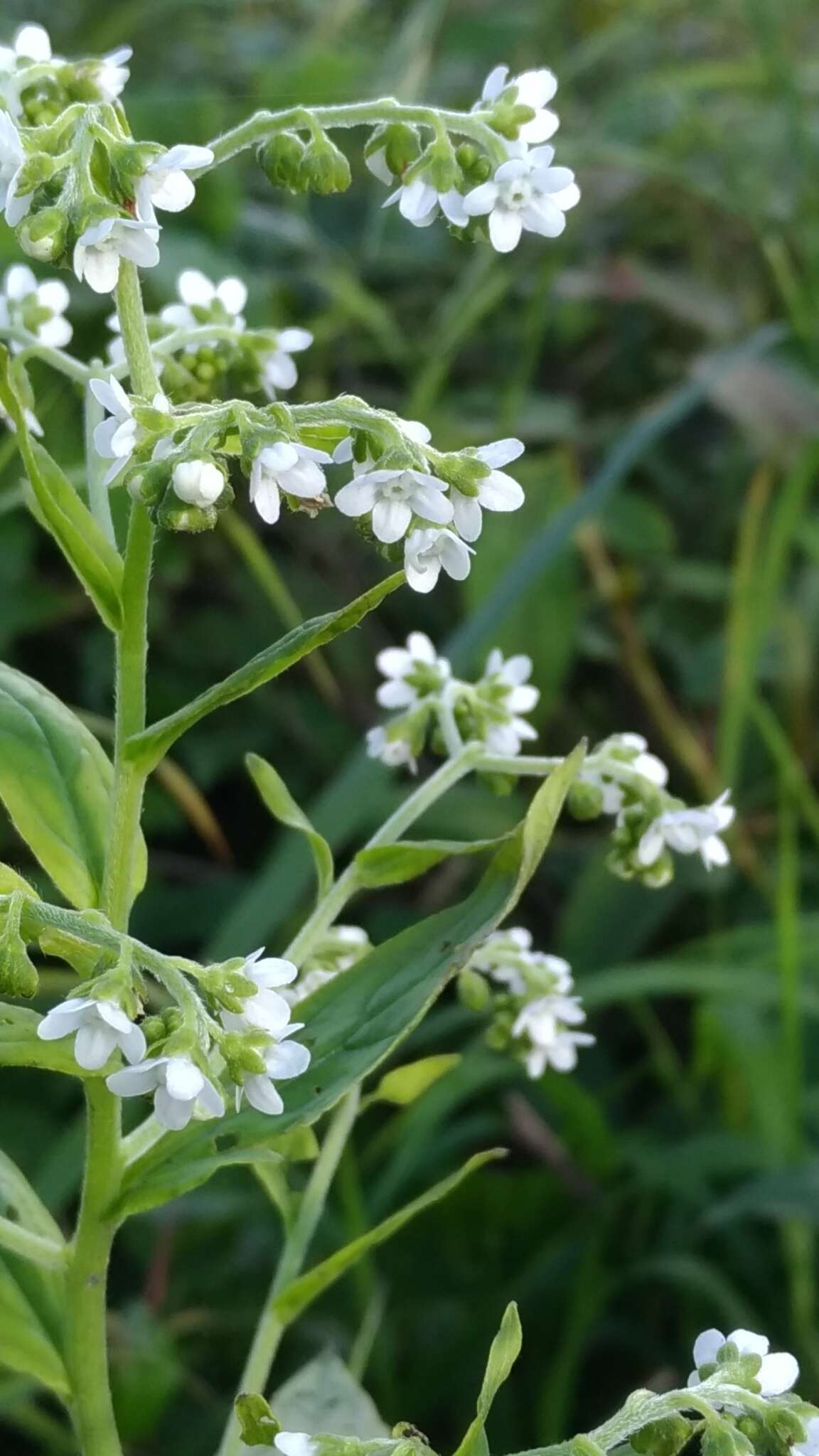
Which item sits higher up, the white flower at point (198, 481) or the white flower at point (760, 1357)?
the white flower at point (198, 481)

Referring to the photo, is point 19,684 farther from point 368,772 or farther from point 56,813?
point 368,772

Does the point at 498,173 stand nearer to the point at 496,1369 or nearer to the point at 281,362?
the point at 281,362

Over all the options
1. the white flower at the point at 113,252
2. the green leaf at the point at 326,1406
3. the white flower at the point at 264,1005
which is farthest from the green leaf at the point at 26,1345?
the white flower at the point at 113,252

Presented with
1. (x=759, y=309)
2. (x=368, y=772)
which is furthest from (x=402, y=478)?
(x=759, y=309)

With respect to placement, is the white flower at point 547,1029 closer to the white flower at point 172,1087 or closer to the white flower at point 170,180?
the white flower at point 172,1087

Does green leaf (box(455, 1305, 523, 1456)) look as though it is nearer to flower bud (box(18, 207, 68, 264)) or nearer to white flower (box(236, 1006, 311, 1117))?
white flower (box(236, 1006, 311, 1117))

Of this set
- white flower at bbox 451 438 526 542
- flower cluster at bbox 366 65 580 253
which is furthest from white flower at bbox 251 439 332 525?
flower cluster at bbox 366 65 580 253
